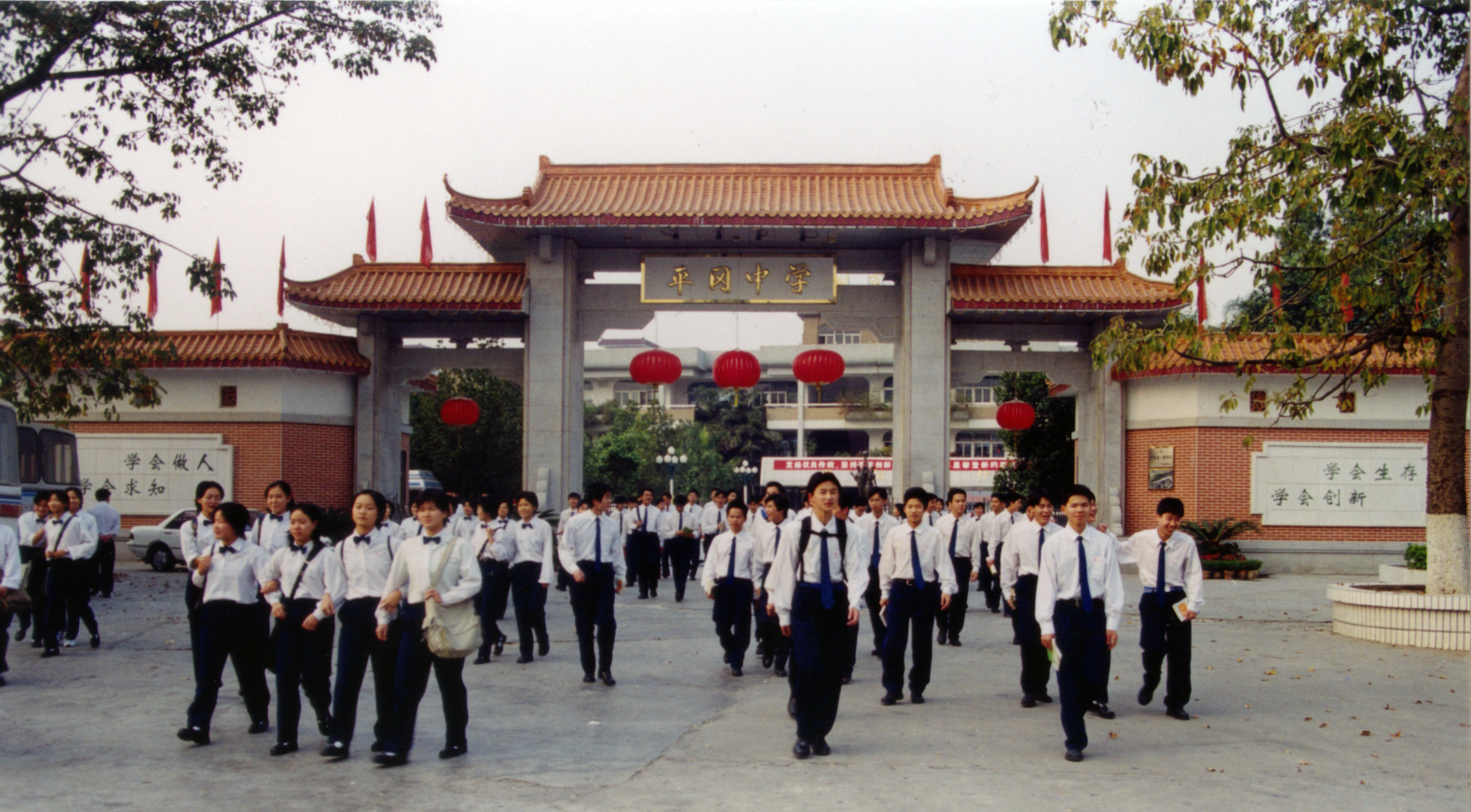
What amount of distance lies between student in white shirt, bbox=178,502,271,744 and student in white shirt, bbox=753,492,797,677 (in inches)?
129

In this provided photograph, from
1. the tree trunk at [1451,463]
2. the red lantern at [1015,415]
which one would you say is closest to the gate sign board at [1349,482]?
the red lantern at [1015,415]

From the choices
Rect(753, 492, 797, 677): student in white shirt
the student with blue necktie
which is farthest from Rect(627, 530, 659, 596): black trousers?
the student with blue necktie

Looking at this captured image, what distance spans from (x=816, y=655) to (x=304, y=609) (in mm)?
2797

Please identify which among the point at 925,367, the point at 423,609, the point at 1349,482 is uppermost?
the point at 925,367

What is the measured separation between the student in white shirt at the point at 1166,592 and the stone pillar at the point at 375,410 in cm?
1439

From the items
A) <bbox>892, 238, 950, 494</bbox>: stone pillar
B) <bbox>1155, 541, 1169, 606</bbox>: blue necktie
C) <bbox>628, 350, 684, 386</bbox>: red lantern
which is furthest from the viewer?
<bbox>892, 238, 950, 494</bbox>: stone pillar

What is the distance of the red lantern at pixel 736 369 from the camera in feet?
58.7

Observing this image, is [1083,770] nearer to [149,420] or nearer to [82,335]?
[82,335]

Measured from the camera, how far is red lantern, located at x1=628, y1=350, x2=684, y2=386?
57.7 ft

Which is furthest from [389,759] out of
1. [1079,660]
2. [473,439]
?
[473,439]

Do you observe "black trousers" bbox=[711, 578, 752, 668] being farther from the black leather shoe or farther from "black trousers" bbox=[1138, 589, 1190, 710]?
the black leather shoe

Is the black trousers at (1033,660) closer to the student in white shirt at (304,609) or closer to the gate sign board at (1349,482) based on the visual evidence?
the student in white shirt at (304,609)

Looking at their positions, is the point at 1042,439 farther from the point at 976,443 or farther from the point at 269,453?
the point at 976,443

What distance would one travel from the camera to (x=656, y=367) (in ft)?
58.5
